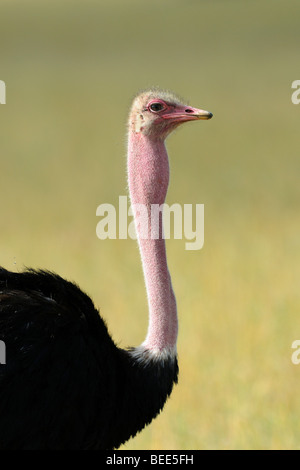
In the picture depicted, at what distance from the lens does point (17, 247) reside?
14477 millimetres

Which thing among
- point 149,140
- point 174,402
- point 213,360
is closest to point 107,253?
point 213,360

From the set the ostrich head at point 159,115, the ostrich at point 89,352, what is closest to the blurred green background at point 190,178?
the ostrich head at point 159,115

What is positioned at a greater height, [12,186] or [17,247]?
[12,186]

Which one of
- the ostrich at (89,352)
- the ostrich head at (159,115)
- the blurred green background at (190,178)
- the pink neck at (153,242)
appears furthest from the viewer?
the blurred green background at (190,178)

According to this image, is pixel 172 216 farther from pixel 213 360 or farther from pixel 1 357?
pixel 1 357

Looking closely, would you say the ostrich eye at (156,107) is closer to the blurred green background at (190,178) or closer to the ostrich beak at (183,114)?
the ostrich beak at (183,114)

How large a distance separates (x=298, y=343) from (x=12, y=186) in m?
10.7

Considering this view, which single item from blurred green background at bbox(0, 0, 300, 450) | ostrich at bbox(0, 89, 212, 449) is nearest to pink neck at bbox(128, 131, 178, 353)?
ostrich at bbox(0, 89, 212, 449)

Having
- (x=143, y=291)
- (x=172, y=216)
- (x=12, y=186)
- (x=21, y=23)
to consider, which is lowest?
(x=143, y=291)

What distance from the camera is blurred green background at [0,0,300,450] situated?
9.57 metres

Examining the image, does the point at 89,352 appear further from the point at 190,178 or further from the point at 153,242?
the point at 190,178

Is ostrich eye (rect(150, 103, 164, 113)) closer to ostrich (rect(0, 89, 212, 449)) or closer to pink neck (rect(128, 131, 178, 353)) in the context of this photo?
ostrich (rect(0, 89, 212, 449))

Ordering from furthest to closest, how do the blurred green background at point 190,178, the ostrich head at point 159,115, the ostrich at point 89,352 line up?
the blurred green background at point 190,178, the ostrich head at point 159,115, the ostrich at point 89,352

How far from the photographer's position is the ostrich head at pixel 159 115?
5.03 m
